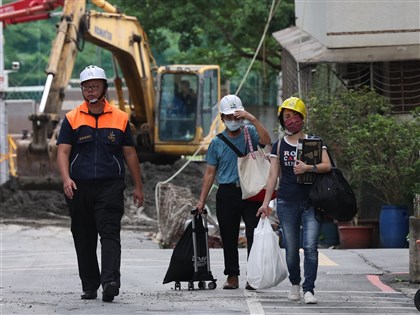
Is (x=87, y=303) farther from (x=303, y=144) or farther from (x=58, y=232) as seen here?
(x=58, y=232)

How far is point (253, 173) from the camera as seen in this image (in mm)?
12805

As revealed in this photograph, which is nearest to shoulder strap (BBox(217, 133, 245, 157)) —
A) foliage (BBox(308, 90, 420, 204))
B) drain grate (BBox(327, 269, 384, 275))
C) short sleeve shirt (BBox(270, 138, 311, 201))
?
short sleeve shirt (BBox(270, 138, 311, 201))

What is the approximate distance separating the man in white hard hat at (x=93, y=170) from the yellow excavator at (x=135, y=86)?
1398 centimetres

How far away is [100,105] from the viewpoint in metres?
12.1

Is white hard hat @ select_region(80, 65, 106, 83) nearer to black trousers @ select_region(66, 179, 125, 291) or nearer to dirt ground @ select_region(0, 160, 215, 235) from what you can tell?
black trousers @ select_region(66, 179, 125, 291)

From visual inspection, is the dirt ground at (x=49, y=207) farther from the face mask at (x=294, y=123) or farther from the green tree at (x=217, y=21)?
the face mask at (x=294, y=123)

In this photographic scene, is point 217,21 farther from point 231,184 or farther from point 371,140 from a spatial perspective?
point 231,184

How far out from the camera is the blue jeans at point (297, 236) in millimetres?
11695

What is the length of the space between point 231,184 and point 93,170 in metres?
1.69

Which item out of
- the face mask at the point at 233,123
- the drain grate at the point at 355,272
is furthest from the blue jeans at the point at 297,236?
the drain grate at the point at 355,272

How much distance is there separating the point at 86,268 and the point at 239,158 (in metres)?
1.98

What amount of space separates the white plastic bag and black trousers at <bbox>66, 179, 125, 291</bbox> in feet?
4.11

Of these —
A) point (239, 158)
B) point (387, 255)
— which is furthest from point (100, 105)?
point (387, 255)

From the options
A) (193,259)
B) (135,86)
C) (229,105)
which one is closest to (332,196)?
(229,105)
